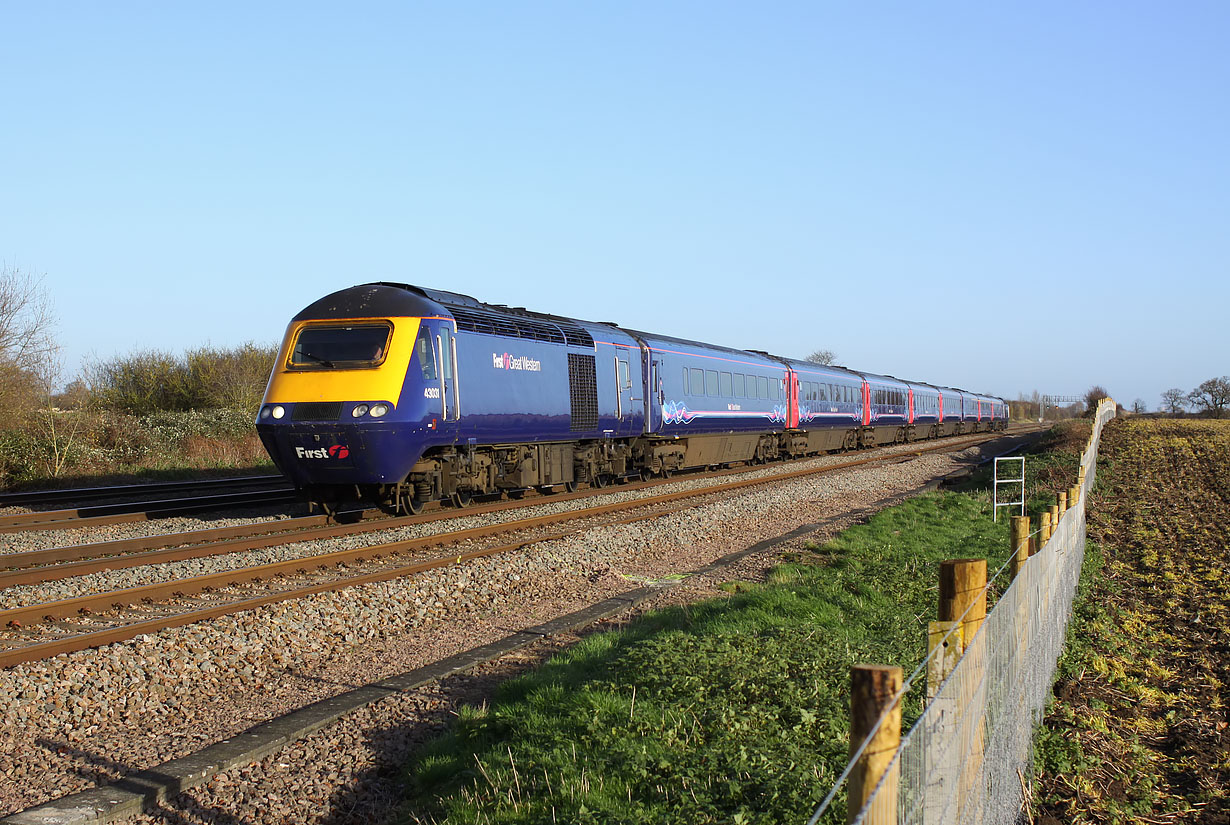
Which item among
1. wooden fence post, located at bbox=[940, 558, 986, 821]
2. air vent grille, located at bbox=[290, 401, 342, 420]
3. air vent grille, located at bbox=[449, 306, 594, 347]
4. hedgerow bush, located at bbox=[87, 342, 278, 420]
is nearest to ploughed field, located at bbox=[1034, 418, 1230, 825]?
wooden fence post, located at bbox=[940, 558, 986, 821]

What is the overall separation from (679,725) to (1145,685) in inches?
162

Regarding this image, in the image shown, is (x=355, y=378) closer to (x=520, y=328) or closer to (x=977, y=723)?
(x=520, y=328)

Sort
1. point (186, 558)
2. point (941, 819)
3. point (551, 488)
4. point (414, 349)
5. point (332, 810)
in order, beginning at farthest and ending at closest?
point (551, 488) < point (414, 349) < point (186, 558) < point (332, 810) < point (941, 819)

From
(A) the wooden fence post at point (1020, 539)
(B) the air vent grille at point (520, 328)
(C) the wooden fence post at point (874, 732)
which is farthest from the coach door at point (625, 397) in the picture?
(C) the wooden fence post at point (874, 732)

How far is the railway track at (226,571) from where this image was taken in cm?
786

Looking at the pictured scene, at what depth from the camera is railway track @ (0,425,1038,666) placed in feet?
25.8

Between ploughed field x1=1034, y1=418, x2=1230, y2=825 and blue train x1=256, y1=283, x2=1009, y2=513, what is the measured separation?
28.5ft

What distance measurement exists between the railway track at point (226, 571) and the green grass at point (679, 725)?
337 centimetres

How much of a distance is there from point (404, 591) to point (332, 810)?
451cm

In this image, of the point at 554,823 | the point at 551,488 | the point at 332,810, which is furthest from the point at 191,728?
the point at 551,488

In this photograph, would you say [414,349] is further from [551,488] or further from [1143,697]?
[1143,697]

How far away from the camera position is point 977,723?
3.79 metres

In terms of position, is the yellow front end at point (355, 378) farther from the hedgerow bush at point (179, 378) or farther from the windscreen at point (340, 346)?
the hedgerow bush at point (179, 378)

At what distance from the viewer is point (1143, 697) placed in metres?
6.83
